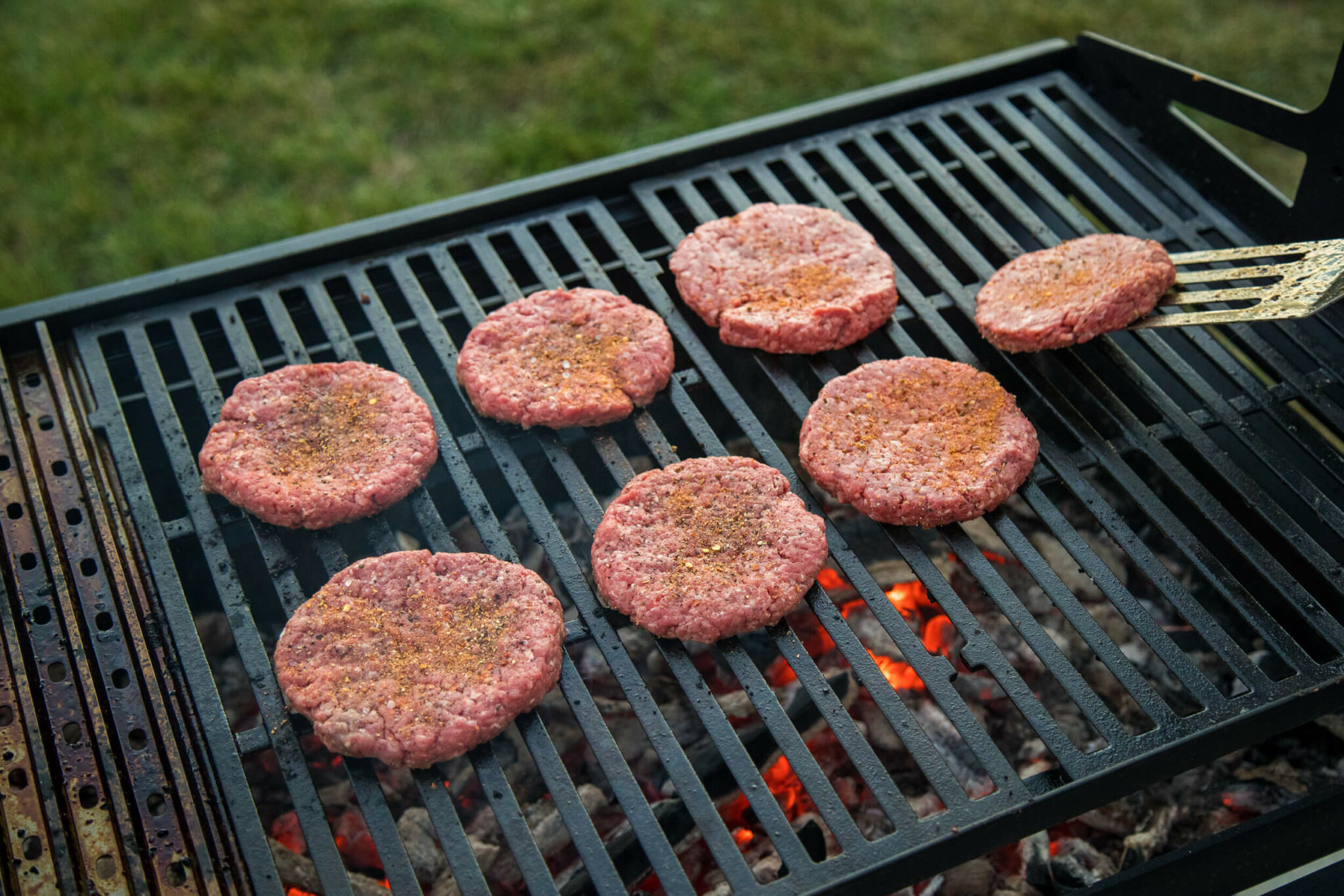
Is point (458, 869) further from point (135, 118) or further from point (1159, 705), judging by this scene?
point (135, 118)

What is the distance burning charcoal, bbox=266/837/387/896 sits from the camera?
2209 millimetres

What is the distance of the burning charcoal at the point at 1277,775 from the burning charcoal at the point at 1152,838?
0.62 ft

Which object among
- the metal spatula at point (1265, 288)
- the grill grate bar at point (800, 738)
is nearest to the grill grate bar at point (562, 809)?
the grill grate bar at point (800, 738)

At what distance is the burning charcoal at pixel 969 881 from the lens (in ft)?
7.55

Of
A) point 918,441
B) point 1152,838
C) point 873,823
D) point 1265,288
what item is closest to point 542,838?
point 873,823

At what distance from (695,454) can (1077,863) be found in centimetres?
141

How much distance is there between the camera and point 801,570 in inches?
86.4

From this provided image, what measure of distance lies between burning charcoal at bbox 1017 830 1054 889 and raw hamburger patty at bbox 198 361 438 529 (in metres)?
1.58

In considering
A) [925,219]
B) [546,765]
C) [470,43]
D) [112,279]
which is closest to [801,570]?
[546,765]

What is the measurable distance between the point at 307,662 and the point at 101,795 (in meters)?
0.42

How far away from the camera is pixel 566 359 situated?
2621 mm

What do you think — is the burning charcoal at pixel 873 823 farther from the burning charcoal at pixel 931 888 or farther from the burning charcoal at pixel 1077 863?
the burning charcoal at pixel 1077 863

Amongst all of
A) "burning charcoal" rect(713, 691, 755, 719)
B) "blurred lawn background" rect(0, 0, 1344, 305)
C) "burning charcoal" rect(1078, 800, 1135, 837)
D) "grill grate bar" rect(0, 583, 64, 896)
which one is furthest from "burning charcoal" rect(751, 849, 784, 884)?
"blurred lawn background" rect(0, 0, 1344, 305)

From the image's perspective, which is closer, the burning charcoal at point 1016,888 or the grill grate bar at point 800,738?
the grill grate bar at point 800,738
